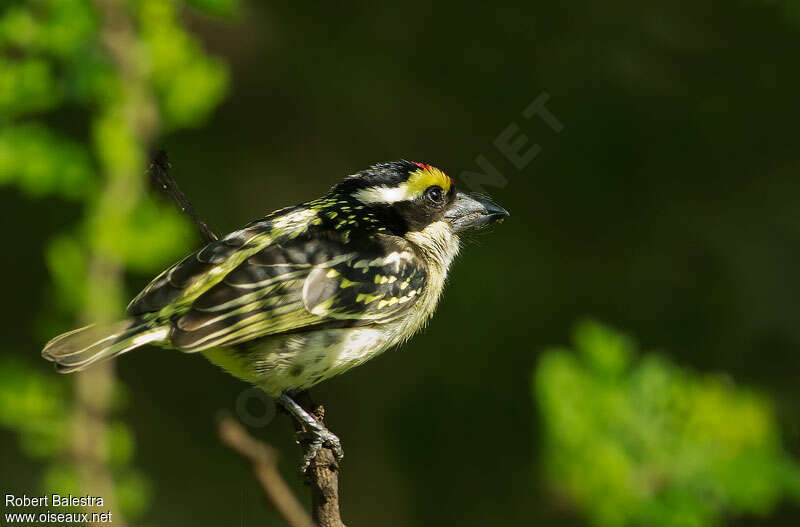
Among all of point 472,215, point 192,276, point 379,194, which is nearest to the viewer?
point 192,276

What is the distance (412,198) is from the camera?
4.36 m

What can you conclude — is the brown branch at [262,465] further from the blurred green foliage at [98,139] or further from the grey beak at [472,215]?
the grey beak at [472,215]

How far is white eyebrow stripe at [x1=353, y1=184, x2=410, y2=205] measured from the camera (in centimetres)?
431

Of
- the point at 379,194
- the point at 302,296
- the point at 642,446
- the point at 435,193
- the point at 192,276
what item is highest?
the point at 435,193

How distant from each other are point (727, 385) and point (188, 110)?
297cm

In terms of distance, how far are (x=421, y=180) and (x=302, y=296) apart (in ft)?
2.81

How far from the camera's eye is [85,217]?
4.26 meters

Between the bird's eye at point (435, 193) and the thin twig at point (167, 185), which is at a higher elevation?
the bird's eye at point (435, 193)

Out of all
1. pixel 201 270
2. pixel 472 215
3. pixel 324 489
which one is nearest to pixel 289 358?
pixel 201 270

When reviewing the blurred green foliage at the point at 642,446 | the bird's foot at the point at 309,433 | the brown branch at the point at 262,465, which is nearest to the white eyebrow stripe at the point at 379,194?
the bird's foot at the point at 309,433

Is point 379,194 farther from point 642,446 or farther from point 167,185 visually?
point 642,446

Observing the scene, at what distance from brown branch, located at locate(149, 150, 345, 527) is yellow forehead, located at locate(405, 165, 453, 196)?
0.86 metres

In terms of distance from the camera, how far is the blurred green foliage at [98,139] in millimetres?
4070

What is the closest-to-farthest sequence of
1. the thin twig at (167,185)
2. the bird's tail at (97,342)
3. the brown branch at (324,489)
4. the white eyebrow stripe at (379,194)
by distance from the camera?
the brown branch at (324,489), the bird's tail at (97,342), the thin twig at (167,185), the white eyebrow stripe at (379,194)
